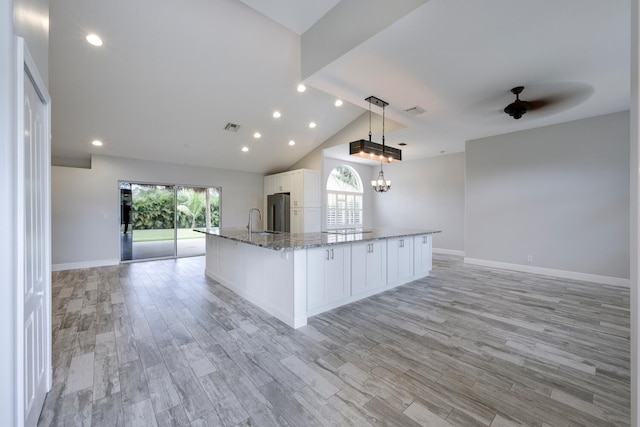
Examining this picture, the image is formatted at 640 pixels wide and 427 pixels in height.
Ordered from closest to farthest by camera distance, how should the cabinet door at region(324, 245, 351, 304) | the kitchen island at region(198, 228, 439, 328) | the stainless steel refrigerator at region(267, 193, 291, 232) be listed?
the kitchen island at region(198, 228, 439, 328), the cabinet door at region(324, 245, 351, 304), the stainless steel refrigerator at region(267, 193, 291, 232)

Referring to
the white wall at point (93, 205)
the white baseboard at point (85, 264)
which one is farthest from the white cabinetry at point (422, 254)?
the white baseboard at point (85, 264)

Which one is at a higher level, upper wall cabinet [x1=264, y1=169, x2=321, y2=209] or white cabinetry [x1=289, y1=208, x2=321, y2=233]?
upper wall cabinet [x1=264, y1=169, x2=321, y2=209]

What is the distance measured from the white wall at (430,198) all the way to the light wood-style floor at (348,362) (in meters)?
3.67

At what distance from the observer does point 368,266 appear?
3.73m

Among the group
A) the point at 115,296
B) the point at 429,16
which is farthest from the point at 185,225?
the point at 429,16

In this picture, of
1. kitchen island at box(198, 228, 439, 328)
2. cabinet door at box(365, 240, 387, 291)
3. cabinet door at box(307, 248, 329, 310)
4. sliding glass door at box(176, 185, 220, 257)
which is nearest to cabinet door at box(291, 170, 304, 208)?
sliding glass door at box(176, 185, 220, 257)

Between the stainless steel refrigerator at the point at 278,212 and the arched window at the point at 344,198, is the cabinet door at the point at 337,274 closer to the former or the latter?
the stainless steel refrigerator at the point at 278,212

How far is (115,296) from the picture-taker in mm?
3812

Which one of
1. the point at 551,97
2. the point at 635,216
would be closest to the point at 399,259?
the point at 551,97

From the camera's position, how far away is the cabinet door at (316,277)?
298 cm

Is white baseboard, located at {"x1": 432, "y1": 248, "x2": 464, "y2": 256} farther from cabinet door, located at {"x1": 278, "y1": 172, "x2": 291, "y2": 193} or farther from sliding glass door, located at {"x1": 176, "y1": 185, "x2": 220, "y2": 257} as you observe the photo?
sliding glass door, located at {"x1": 176, "y1": 185, "x2": 220, "y2": 257}

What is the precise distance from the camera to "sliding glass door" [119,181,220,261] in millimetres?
6277

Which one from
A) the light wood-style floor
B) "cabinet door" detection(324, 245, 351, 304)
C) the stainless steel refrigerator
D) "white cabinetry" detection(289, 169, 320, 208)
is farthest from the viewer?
the stainless steel refrigerator

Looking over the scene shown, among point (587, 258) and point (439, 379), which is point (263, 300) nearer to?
point (439, 379)
